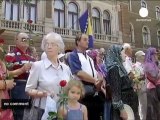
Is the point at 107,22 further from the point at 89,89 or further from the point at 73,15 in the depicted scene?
the point at 89,89

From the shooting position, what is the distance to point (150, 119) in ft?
18.2

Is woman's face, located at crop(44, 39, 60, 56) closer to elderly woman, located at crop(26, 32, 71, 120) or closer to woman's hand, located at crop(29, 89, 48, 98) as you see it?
elderly woman, located at crop(26, 32, 71, 120)


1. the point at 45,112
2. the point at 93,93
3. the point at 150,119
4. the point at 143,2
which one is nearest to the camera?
the point at 45,112

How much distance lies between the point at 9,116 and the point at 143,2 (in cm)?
2354

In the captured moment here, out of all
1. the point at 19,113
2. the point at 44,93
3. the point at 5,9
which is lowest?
the point at 19,113

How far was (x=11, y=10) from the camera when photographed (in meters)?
16.6

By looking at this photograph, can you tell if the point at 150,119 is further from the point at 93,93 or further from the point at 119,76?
the point at 119,76

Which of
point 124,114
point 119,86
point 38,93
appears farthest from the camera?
point 119,86

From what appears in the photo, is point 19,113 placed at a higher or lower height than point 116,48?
lower

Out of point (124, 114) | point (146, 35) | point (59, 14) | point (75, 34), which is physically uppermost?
point (59, 14)

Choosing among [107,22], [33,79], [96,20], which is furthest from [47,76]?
[107,22]

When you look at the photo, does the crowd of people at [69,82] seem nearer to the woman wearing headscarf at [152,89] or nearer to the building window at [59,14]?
the woman wearing headscarf at [152,89]

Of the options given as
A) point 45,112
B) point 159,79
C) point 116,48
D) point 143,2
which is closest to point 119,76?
point 116,48

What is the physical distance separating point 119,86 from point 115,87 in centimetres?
8
